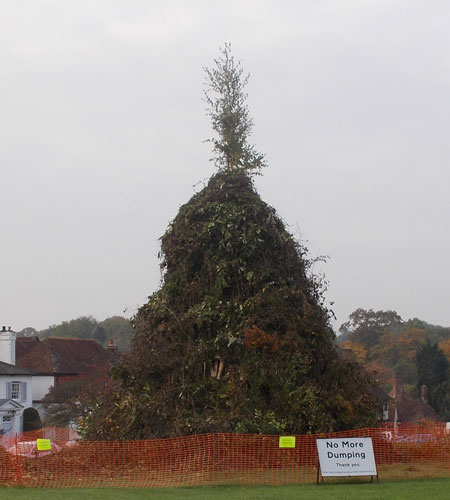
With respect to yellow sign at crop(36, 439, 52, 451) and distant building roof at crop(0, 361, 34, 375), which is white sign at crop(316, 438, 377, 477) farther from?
distant building roof at crop(0, 361, 34, 375)

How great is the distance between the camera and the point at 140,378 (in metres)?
21.8

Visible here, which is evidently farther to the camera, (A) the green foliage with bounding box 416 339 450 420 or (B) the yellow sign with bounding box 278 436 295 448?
(A) the green foliage with bounding box 416 339 450 420

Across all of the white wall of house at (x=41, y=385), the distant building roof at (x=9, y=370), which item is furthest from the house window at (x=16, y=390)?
the white wall of house at (x=41, y=385)

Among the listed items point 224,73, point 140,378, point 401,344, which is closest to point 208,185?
point 224,73

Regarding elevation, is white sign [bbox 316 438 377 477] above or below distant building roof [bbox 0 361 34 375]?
below

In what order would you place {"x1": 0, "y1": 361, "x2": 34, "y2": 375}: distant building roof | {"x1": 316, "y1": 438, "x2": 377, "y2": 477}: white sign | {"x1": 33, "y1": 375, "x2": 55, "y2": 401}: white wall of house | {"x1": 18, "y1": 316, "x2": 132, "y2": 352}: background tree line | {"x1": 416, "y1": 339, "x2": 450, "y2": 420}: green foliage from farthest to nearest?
{"x1": 18, "y1": 316, "x2": 132, "y2": 352}: background tree line, {"x1": 416, "y1": 339, "x2": 450, "y2": 420}: green foliage, {"x1": 33, "y1": 375, "x2": 55, "y2": 401}: white wall of house, {"x1": 0, "y1": 361, "x2": 34, "y2": 375}: distant building roof, {"x1": 316, "y1": 438, "x2": 377, "y2": 477}: white sign

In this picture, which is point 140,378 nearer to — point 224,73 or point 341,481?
point 341,481

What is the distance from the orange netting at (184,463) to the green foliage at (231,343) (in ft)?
2.15

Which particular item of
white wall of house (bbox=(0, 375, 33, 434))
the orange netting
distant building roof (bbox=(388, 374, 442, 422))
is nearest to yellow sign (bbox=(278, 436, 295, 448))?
the orange netting

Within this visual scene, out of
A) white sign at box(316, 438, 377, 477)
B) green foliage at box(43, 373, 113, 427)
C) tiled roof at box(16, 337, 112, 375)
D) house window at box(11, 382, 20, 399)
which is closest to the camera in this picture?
white sign at box(316, 438, 377, 477)

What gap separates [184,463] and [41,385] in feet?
136

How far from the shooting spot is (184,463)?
19016 mm

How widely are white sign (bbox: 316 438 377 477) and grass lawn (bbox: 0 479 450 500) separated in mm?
290

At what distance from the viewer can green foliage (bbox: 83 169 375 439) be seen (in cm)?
2039
